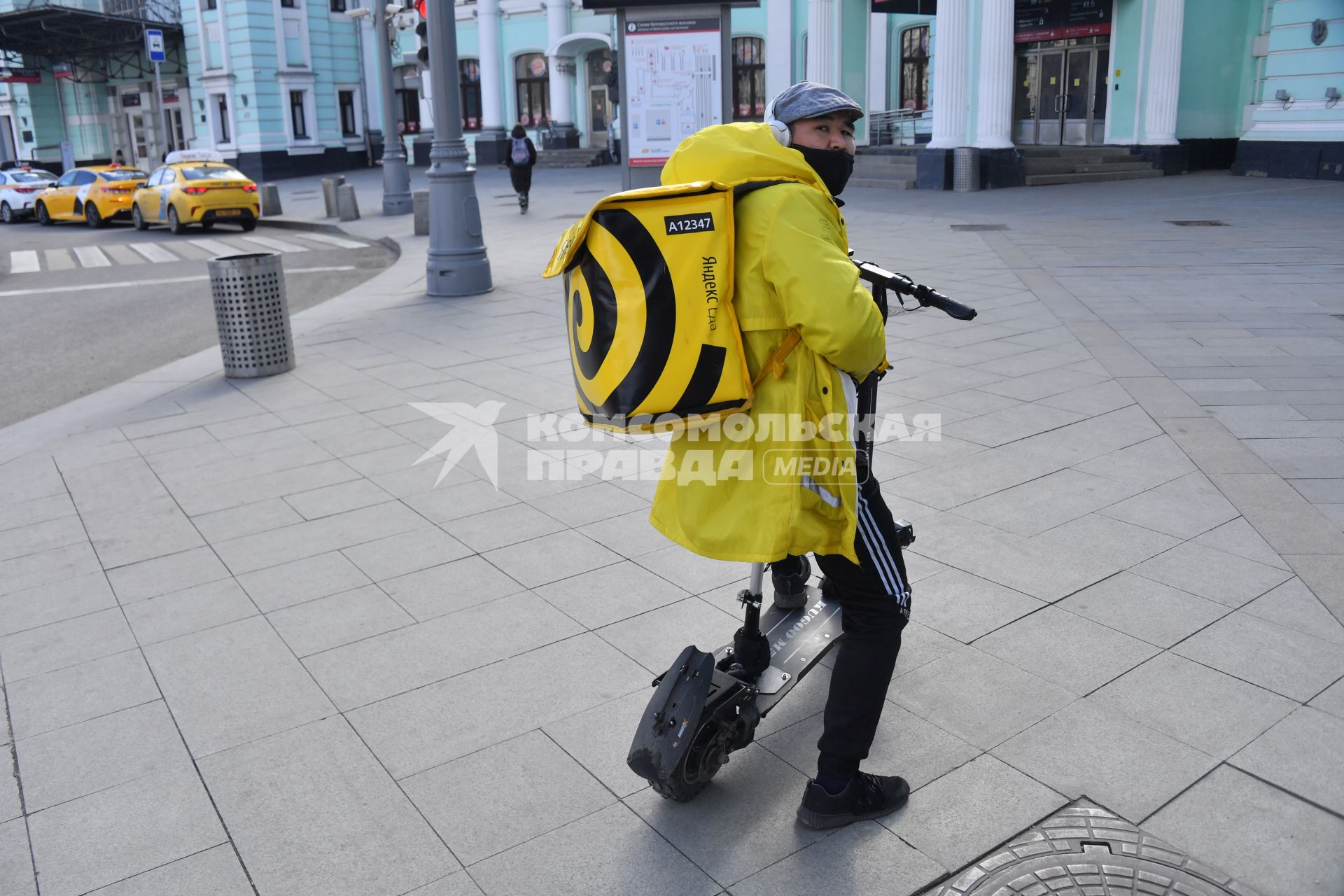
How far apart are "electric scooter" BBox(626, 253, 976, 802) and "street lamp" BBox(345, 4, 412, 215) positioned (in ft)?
60.7

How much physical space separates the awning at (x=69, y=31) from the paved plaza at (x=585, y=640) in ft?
124

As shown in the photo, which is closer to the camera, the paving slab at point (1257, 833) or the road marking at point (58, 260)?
the paving slab at point (1257, 833)

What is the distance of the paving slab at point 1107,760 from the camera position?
2912 mm

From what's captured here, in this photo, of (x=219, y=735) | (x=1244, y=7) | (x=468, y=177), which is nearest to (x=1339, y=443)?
(x=219, y=735)

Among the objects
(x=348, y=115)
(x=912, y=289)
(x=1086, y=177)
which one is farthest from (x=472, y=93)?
(x=912, y=289)

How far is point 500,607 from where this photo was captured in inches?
165

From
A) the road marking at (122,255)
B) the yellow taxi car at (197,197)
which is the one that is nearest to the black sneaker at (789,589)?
the road marking at (122,255)

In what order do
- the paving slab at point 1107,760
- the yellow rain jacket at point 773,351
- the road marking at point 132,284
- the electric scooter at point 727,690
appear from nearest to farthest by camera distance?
1. the yellow rain jacket at point 773,351
2. the electric scooter at point 727,690
3. the paving slab at point 1107,760
4. the road marking at point 132,284

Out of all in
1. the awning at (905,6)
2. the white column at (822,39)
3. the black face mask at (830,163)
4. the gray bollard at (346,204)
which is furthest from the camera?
the white column at (822,39)

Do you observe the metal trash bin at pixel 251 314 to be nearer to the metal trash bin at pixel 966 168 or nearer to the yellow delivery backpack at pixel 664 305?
the yellow delivery backpack at pixel 664 305

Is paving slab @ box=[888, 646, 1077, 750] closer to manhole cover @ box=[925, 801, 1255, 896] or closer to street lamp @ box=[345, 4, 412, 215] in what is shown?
manhole cover @ box=[925, 801, 1255, 896]

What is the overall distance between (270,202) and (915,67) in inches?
713

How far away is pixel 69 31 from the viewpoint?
4050cm

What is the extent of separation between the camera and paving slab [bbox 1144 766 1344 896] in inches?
102
